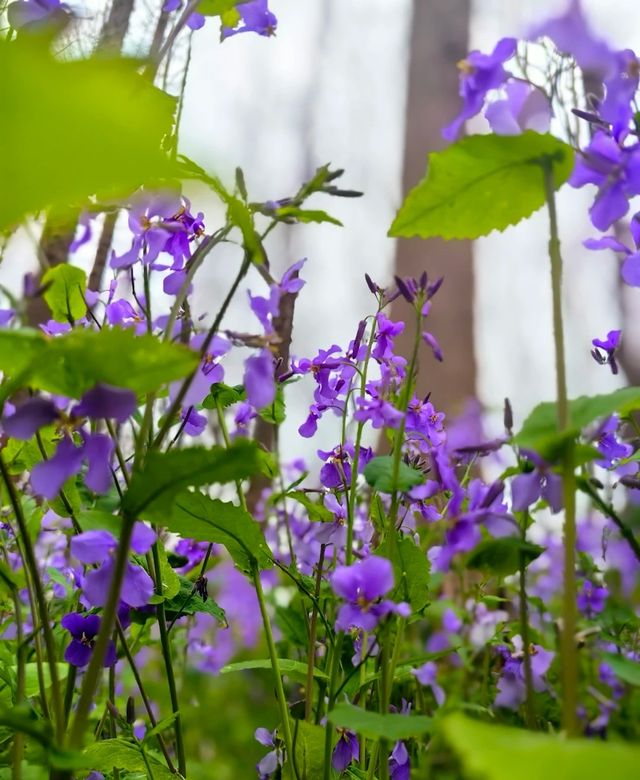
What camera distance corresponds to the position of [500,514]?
618 mm

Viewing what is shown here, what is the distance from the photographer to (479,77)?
0.68m

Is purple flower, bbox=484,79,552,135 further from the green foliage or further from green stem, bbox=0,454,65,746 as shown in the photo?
green stem, bbox=0,454,65,746

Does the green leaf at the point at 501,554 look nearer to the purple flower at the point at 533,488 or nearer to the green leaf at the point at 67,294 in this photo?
the purple flower at the point at 533,488

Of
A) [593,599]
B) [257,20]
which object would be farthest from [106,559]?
[593,599]

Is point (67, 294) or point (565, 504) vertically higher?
point (67, 294)

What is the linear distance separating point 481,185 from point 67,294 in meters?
0.48

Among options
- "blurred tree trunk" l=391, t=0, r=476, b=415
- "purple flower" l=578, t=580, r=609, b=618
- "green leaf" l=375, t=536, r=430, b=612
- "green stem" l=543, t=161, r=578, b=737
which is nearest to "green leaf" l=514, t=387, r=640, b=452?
"green stem" l=543, t=161, r=578, b=737

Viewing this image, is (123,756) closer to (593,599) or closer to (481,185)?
(481,185)

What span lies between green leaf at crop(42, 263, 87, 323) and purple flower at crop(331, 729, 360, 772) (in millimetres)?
588

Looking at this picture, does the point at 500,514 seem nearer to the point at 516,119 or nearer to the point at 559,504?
the point at 559,504

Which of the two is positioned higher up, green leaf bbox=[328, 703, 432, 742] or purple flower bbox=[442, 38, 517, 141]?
purple flower bbox=[442, 38, 517, 141]

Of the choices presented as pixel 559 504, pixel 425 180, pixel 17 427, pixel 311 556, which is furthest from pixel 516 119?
pixel 311 556

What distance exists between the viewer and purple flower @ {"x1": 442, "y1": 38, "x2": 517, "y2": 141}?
67 centimetres

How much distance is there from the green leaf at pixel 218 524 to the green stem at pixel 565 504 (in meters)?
0.34
